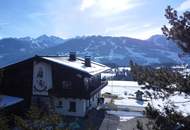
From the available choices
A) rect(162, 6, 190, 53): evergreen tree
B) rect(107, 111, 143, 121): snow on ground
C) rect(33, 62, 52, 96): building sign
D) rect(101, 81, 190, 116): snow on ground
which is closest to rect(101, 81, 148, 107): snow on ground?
rect(101, 81, 190, 116): snow on ground

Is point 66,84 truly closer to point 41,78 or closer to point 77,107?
point 77,107

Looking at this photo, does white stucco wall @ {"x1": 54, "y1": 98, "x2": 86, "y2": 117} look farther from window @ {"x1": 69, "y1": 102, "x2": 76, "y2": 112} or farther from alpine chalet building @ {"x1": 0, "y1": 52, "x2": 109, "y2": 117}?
window @ {"x1": 69, "y1": 102, "x2": 76, "y2": 112}

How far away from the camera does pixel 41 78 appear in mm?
39000

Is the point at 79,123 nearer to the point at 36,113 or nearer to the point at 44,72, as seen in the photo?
the point at 44,72

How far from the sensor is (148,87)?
12.3 meters

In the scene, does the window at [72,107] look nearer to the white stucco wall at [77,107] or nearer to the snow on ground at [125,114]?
the white stucco wall at [77,107]

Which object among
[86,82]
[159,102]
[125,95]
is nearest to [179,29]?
[86,82]

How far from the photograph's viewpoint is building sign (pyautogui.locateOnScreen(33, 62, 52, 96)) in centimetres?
3862

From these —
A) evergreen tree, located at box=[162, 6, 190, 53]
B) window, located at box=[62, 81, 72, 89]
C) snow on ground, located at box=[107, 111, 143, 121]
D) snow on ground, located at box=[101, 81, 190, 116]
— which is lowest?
snow on ground, located at box=[107, 111, 143, 121]

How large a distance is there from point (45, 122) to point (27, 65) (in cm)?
3051

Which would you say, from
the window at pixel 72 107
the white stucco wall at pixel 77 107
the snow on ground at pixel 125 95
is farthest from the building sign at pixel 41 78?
the snow on ground at pixel 125 95

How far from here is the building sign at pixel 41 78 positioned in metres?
38.6

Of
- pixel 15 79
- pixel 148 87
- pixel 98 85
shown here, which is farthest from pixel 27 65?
pixel 148 87

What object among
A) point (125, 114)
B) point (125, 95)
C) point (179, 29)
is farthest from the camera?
point (125, 95)
